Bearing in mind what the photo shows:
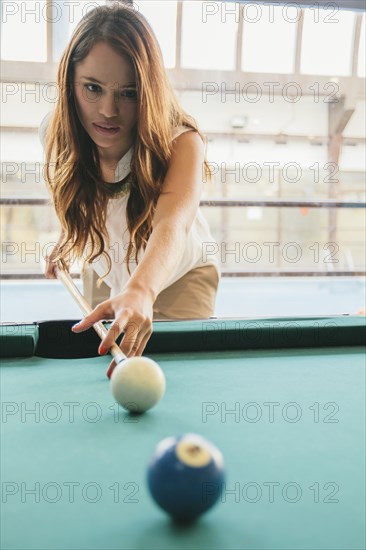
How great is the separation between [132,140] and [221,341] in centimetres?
73

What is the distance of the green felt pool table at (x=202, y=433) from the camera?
2.08 feet

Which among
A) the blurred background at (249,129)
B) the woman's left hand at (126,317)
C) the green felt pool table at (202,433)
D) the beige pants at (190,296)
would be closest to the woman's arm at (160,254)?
the woman's left hand at (126,317)

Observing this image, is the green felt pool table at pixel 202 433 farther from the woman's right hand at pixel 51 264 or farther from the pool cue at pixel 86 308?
the woman's right hand at pixel 51 264

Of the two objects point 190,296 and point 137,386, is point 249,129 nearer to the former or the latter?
point 190,296

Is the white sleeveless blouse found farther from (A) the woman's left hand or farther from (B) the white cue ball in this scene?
(B) the white cue ball

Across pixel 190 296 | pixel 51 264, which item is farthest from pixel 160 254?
pixel 51 264

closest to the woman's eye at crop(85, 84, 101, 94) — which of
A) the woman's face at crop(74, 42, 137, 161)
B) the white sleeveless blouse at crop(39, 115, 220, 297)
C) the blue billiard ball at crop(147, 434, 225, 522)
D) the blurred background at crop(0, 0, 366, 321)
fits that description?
the woman's face at crop(74, 42, 137, 161)

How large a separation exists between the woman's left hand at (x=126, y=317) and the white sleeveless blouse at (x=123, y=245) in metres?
0.65

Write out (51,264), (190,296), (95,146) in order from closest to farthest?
1. (95,146)
2. (190,296)
3. (51,264)

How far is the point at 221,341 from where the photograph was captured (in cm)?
160

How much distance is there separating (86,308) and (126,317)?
531 mm

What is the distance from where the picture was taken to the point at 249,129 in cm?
516

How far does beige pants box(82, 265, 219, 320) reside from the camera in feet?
6.91

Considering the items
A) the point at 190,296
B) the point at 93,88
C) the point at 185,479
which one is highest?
the point at 93,88
